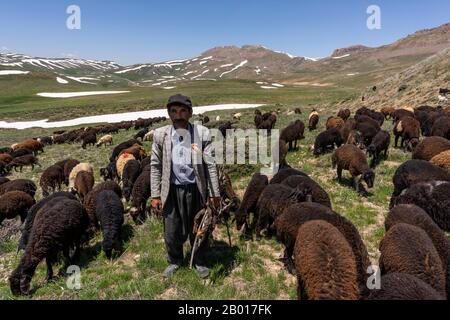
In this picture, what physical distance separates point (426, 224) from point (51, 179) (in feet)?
42.9

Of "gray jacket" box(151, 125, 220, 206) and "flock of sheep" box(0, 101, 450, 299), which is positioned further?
"gray jacket" box(151, 125, 220, 206)

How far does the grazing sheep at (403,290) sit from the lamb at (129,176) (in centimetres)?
831

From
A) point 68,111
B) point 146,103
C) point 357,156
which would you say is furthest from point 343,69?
point 357,156

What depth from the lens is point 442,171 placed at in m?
8.72

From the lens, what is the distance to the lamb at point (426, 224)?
536 cm

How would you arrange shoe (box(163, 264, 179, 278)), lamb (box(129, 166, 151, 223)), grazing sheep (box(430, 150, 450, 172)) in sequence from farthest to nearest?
grazing sheep (box(430, 150, 450, 172)), lamb (box(129, 166, 151, 223)), shoe (box(163, 264, 179, 278))

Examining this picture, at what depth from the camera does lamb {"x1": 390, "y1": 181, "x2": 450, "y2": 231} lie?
739 centimetres

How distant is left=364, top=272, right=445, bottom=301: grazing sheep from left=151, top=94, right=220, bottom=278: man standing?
2834mm

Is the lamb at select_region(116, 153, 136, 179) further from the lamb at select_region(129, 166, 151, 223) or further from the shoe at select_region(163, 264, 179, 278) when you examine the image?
the shoe at select_region(163, 264, 179, 278)

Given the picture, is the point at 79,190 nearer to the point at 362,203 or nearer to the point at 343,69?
the point at 362,203

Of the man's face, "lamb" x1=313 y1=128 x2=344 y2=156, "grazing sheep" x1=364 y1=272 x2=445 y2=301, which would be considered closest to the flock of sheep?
"grazing sheep" x1=364 y1=272 x2=445 y2=301

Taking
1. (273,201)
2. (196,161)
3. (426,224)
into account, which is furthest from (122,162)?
(426,224)

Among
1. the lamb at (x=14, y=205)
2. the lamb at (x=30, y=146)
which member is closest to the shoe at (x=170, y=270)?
the lamb at (x=14, y=205)

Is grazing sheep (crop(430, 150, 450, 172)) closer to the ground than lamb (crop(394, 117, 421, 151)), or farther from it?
closer to the ground
